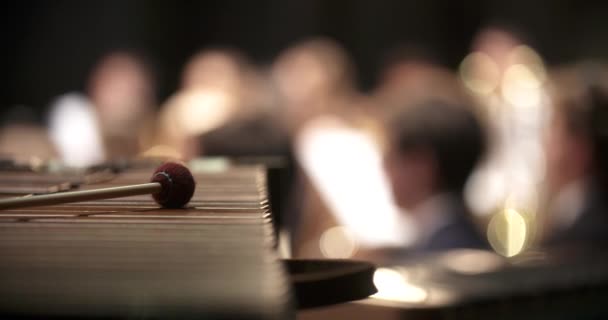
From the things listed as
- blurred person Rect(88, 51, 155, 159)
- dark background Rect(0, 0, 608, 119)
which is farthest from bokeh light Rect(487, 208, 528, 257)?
dark background Rect(0, 0, 608, 119)

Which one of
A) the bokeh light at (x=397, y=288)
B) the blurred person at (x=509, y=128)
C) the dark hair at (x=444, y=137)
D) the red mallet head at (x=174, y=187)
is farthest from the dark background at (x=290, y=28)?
the red mallet head at (x=174, y=187)

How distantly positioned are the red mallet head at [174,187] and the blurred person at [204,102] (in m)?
4.15

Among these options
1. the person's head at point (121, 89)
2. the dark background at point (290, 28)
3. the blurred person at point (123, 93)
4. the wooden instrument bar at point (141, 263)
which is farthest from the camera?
the dark background at point (290, 28)

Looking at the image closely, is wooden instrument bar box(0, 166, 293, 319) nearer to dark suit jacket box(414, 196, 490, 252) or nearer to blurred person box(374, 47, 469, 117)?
dark suit jacket box(414, 196, 490, 252)

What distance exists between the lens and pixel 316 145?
517 cm

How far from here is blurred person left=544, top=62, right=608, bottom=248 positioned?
4254 mm

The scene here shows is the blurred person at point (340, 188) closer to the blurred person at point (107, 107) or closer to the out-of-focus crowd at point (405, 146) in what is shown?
the out-of-focus crowd at point (405, 146)

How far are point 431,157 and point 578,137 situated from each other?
29.3 inches

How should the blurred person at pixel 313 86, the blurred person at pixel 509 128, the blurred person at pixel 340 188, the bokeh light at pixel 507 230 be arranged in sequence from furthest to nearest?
the blurred person at pixel 313 86, the blurred person at pixel 509 128, the bokeh light at pixel 507 230, the blurred person at pixel 340 188

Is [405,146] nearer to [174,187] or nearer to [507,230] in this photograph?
[507,230]

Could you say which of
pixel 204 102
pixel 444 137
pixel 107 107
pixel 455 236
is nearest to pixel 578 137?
pixel 444 137

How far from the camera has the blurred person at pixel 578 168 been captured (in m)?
4.25

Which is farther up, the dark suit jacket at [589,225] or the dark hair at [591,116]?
the dark hair at [591,116]

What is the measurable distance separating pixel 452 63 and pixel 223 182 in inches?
274
